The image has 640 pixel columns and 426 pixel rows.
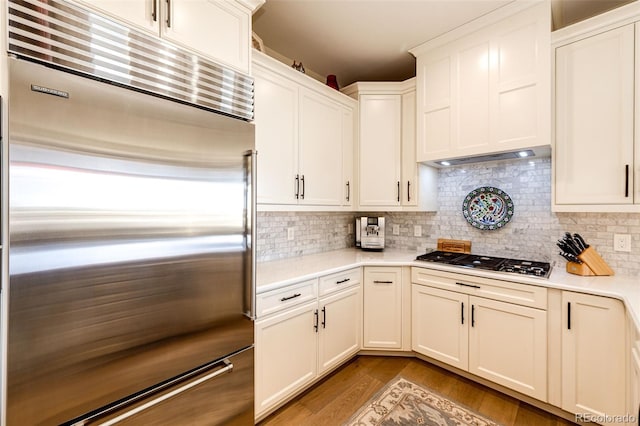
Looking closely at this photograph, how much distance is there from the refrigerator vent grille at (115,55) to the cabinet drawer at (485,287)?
1845mm

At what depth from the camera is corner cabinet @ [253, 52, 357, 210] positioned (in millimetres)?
2062

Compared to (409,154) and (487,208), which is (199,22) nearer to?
(409,154)

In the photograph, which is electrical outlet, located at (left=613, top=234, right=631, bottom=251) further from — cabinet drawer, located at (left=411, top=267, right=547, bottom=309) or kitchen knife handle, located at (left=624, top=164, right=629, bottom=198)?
cabinet drawer, located at (left=411, top=267, right=547, bottom=309)

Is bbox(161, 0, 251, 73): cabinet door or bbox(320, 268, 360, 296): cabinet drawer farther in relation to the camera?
bbox(320, 268, 360, 296): cabinet drawer

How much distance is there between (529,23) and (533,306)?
6.24 ft

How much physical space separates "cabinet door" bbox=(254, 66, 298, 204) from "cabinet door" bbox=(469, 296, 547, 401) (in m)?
1.62

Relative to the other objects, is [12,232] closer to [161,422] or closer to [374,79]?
[161,422]

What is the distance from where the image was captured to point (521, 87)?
6.66 ft

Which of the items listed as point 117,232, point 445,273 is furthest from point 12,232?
point 445,273

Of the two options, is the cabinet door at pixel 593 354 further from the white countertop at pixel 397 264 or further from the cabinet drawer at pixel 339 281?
the cabinet drawer at pixel 339 281

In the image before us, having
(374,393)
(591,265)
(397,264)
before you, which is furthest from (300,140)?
(591,265)

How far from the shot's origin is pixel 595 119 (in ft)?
6.17

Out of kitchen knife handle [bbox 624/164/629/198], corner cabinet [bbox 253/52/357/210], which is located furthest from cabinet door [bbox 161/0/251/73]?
kitchen knife handle [bbox 624/164/629/198]

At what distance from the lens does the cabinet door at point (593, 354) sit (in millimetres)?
1584
